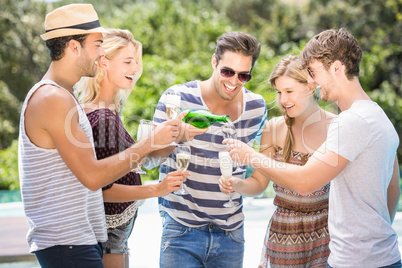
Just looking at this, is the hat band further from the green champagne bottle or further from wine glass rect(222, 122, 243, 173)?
wine glass rect(222, 122, 243, 173)

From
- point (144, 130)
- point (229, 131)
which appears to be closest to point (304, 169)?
point (229, 131)

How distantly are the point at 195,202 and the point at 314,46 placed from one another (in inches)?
45.4

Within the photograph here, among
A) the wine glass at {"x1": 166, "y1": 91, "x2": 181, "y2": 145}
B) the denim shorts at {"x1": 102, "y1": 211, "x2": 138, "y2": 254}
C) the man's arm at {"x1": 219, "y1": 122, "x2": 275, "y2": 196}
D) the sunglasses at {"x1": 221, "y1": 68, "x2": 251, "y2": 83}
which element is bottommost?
the denim shorts at {"x1": 102, "y1": 211, "x2": 138, "y2": 254}

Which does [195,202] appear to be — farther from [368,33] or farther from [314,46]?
[368,33]

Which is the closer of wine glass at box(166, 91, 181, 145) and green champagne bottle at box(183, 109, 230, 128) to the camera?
wine glass at box(166, 91, 181, 145)

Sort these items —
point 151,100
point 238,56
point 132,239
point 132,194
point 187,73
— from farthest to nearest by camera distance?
point 187,73
point 151,100
point 132,239
point 238,56
point 132,194

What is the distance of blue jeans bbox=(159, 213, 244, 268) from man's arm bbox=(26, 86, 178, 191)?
826 mm

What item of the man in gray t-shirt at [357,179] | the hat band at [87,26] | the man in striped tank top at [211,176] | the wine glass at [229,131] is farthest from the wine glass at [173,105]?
the man in gray t-shirt at [357,179]

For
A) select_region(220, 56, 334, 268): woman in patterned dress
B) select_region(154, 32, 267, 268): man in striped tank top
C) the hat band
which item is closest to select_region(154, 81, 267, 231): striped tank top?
select_region(154, 32, 267, 268): man in striped tank top

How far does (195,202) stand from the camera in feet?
9.69

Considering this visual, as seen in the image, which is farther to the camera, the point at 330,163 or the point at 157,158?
the point at 157,158

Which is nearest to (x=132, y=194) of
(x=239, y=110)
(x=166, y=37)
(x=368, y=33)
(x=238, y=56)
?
(x=239, y=110)

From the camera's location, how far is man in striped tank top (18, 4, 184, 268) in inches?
83.0

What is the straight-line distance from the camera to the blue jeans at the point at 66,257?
7.11 feet
